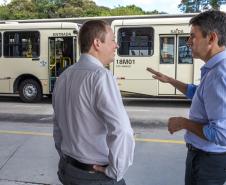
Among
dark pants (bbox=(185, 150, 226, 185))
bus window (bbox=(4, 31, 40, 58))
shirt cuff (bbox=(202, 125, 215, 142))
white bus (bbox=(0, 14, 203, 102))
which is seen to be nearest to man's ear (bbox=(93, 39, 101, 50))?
shirt cuff (bbox=(202, 125, 215, 142))

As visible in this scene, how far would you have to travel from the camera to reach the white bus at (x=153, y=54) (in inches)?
555

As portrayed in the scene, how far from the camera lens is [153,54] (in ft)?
47.1

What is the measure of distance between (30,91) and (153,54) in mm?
4358

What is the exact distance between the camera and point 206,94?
2758 mm

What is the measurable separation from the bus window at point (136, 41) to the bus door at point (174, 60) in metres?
0.41

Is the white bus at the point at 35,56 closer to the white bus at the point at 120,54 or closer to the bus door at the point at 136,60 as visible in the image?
the white bus at the point at 120,54

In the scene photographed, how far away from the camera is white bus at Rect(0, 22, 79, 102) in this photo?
15320mm

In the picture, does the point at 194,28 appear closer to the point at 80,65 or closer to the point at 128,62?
the point at 80,65

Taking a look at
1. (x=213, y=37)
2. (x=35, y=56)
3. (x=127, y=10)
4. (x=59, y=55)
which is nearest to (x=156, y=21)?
(x=59, y=55)

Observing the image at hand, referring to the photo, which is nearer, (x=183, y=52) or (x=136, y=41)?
(x=183, y=52)

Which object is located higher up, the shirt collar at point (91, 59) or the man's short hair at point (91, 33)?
the man's short hair at point (91, 33)

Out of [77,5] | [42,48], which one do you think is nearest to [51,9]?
[77,5]

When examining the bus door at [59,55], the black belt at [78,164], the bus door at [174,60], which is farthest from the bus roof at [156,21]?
the black belt at [78,164]

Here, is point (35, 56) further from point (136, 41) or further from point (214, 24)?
point (214, 24)
